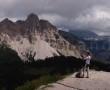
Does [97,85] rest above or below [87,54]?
below

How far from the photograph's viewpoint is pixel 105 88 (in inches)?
1372

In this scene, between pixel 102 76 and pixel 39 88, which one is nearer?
pixel 39 88

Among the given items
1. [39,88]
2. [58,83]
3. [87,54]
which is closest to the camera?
[39,88]

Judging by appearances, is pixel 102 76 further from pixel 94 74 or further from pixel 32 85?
pixel 32 85

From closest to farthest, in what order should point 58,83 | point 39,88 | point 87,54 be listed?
point 39,88 → point 58,83 → point 87,54

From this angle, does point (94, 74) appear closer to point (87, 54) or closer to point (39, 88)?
point (87, 54)

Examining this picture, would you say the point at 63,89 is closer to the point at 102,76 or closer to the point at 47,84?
the point at 47,84

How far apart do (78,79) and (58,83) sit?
2334 mm

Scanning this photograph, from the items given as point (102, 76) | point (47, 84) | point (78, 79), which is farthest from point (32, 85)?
point (102, 76)

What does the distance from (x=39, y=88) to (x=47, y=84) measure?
202cm

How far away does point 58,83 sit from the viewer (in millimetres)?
36906

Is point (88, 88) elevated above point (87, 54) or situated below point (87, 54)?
below

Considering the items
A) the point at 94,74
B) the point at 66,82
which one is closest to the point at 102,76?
the point at 94,74

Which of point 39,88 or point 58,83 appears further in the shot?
point 58,83
